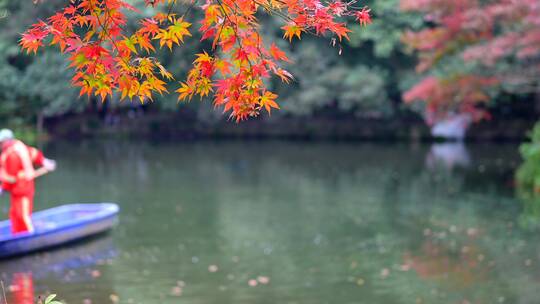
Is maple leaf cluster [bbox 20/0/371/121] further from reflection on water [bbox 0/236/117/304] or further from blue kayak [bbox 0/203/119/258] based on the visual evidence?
blue kayak [bbox 0/203/119/258]

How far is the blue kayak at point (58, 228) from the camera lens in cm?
1056

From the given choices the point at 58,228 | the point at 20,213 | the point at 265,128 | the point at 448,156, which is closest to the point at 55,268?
the point at 20,213

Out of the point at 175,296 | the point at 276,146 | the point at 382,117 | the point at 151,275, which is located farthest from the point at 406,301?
the point at 382,117

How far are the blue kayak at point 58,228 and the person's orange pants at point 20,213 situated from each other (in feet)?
0.41

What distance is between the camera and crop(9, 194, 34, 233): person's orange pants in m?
10.6

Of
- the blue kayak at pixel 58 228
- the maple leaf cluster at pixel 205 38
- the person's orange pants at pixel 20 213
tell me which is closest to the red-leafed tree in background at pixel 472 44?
the blue kayak at pixel 58 228

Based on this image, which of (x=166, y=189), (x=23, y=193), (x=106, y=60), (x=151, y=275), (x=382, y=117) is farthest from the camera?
(x=382, y=117)

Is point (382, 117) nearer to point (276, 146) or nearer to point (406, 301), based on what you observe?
point (276, 146)

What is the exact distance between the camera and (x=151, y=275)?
9906mm

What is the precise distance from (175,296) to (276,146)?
19.7 metres

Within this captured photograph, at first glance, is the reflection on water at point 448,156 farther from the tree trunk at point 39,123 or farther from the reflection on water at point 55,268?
the tree trunk at point 39,123

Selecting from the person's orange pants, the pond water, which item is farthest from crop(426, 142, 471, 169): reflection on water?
the person's orange pants

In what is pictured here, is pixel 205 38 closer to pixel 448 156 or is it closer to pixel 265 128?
pixel 448 156

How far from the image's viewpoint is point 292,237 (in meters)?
12.5
